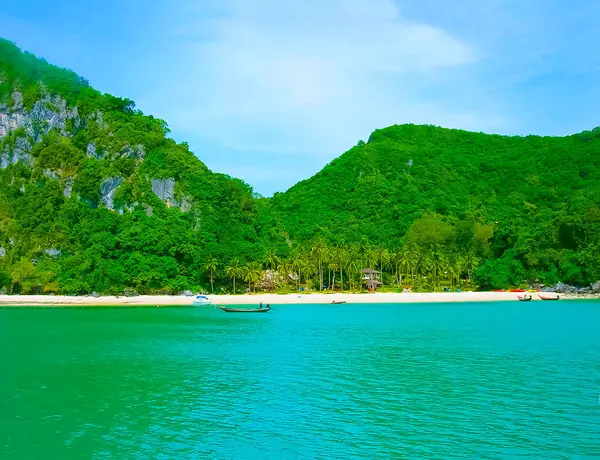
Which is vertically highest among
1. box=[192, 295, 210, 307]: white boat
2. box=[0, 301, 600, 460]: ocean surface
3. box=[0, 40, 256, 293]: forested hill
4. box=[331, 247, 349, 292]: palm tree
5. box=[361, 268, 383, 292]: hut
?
box=[0, 40, 256, 293]: forested hill

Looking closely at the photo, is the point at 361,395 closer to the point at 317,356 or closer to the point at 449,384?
the point at 449,384

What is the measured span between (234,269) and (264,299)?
1042 centimetres

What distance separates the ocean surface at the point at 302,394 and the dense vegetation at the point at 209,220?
47.5m

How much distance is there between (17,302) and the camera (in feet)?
262

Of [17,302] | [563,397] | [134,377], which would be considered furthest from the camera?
[17,302]

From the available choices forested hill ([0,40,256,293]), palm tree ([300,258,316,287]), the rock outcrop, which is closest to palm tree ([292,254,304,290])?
palm tree ([300,258,316,287])

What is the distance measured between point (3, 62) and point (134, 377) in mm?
112872

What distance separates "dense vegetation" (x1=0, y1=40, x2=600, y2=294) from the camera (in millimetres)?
90250

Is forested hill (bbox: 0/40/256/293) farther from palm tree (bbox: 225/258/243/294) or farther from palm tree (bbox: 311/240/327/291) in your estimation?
palm tree (bbox: 311/240/327/291)

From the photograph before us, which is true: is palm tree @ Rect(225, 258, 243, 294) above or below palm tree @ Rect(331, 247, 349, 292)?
below

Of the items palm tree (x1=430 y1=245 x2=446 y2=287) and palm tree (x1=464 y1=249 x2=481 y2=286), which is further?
palm tree (x1=464 y1=249 x2=481 y2=286)

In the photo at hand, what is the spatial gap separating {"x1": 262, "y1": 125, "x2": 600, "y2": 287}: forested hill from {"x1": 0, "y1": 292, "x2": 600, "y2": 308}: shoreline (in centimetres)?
1190

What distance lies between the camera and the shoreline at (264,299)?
7850 centimetres

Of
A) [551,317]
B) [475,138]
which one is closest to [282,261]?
[551,317]
